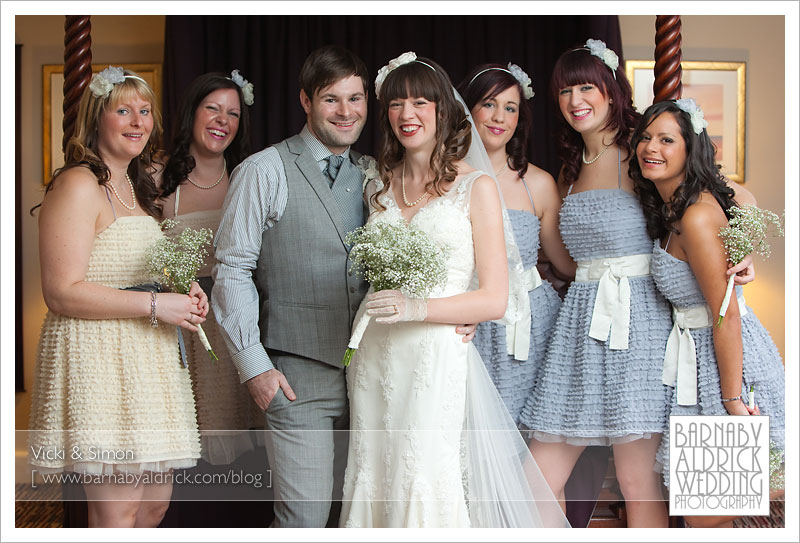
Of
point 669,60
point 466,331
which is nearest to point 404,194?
point 466,331

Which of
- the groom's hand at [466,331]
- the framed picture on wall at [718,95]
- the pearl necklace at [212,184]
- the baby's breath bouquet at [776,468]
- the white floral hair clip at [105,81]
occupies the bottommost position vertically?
the baby's breath bouquet at [776,468]

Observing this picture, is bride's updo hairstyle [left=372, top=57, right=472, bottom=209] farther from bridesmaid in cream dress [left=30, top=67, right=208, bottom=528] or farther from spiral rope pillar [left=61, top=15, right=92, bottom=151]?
spiral rope pillar [left=61, top=15, right=92, bottom=151]

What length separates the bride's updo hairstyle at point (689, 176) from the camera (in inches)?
117

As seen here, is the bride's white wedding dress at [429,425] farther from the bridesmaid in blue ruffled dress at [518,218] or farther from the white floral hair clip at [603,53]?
the white floral hair clip at [603,53]

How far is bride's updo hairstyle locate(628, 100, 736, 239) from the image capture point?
2.96 metres

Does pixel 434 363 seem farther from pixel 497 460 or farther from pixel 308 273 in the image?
pixel 308 273

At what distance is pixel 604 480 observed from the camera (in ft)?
11.4

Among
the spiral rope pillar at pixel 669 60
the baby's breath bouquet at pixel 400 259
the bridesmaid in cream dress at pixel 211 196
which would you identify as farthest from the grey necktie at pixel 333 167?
the spiral rope pillar at pixel 669 60

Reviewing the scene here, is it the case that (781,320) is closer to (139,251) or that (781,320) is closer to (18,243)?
(139,251)

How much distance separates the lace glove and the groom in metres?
0.32

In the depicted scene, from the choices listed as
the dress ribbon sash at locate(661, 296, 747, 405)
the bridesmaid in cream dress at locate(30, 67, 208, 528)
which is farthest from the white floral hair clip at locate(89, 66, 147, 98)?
the dress ribbon sash at locate(661, 296, 747, 405)

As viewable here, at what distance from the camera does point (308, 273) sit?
2.97 meters

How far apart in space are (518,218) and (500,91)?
59 centimetres

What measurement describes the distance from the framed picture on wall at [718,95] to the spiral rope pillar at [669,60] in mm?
2107
